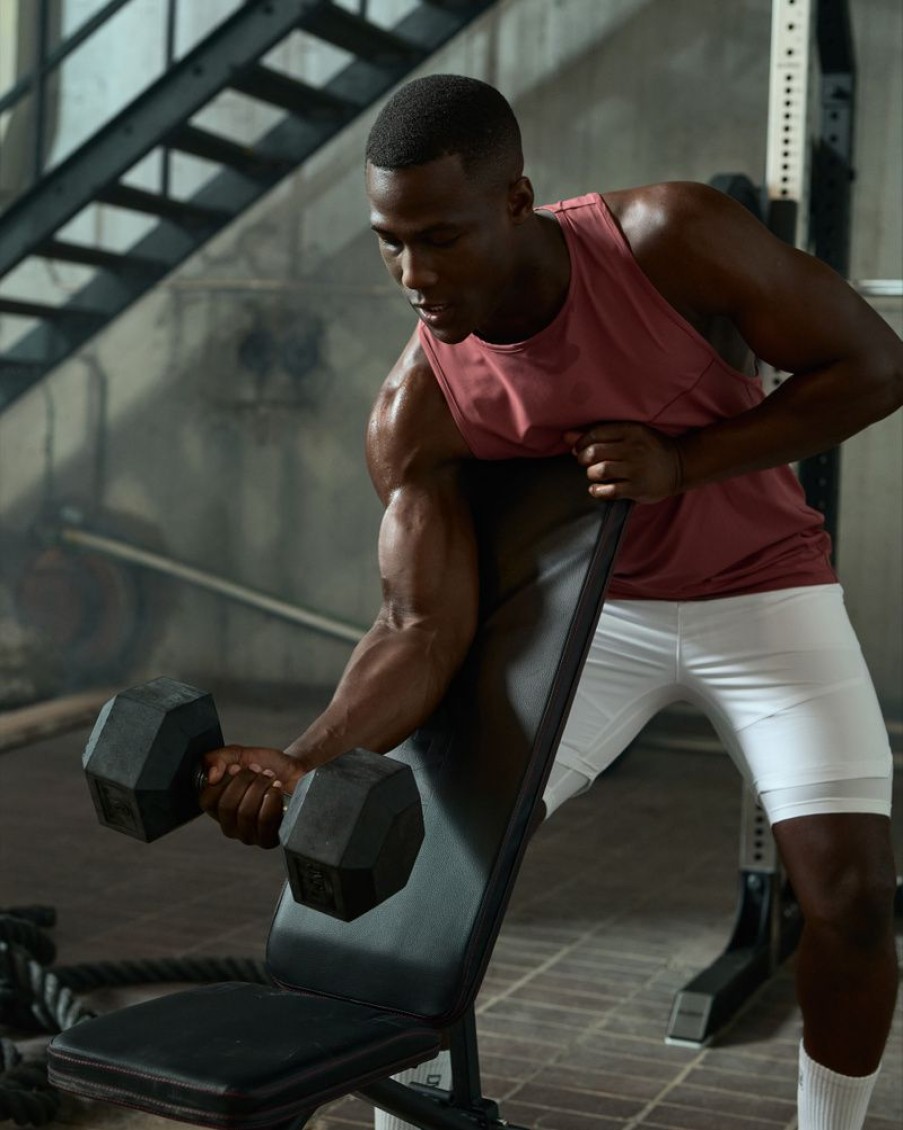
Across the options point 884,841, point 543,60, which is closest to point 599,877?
point 884,841

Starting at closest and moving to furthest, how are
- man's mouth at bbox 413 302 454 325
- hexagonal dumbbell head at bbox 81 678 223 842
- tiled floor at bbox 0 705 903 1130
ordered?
hexagonal dumbbell head at bbox 81 678 223 842 → man's mouth at bbox 413 302 454 325 → tiled floor at bbox 0 705 903 1130

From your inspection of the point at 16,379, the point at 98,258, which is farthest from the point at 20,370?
the point at 98,258

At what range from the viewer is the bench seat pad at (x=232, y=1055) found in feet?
4.52

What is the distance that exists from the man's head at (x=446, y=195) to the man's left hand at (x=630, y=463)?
0.21 metres

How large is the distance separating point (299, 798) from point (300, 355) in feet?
13.2

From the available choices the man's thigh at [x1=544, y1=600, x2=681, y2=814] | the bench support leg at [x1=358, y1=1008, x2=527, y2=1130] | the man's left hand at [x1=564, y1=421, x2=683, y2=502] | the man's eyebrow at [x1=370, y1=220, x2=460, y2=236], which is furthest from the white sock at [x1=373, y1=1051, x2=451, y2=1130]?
the man's eyebrow at [x1=370, y1=220, x2=460, y2=236]

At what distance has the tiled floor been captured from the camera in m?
2.54

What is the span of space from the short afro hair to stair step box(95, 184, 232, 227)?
320 centimetres

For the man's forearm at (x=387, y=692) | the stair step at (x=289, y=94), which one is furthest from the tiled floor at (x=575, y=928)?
the stair step at (x=289, y=94)

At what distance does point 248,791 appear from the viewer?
162cm

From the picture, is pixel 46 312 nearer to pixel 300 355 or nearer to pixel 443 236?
pixel 300 355

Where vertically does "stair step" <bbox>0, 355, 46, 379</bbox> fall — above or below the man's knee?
above

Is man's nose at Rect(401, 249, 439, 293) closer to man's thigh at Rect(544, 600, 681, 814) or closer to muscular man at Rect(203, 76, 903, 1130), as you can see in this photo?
muscular man at Rect(203, 76, 903, 1130)

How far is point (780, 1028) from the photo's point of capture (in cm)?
284
